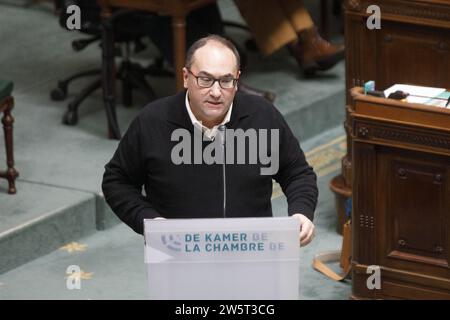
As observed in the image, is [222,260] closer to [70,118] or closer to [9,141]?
[9,141]

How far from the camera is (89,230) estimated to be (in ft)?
22.6

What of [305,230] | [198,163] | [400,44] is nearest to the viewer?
[305,230]

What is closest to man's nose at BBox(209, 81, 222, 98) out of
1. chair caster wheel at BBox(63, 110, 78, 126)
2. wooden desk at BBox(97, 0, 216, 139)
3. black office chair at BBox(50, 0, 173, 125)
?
wooden desk at BBox(97, 0, 216, 139)

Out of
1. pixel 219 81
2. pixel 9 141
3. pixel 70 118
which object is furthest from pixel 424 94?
pixel 70 118

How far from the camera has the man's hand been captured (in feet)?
13.3

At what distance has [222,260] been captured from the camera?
151 inches

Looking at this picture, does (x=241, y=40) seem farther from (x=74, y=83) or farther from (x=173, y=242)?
(x=173, y=242)

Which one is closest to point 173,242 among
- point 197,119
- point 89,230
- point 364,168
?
point 197,119

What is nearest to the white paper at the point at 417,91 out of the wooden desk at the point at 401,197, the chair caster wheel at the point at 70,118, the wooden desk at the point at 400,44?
the wooden desk at the point at 401,197

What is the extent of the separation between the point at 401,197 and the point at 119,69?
2.81 meters

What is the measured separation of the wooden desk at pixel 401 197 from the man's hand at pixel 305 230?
1612mm

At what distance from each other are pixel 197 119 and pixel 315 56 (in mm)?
4282

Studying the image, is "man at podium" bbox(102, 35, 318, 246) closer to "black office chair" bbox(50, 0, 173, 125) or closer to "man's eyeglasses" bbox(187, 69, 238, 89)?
"man's eyeglasses" bbox(187, 69, 238, 89)

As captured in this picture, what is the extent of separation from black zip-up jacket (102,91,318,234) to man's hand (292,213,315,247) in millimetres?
109
